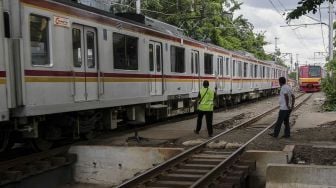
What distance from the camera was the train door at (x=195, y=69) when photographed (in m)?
21.2

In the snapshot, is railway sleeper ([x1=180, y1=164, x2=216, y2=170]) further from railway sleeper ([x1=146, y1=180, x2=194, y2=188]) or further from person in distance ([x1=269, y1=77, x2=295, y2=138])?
person in distance ([x1=269, y1=77, x2=295, y2=138])

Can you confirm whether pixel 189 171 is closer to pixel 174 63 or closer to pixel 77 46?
pixel 77 46

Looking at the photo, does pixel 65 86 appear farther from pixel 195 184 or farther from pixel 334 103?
pixel 334 103

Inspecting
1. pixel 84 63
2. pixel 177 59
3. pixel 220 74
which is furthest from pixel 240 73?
pixel 84 63

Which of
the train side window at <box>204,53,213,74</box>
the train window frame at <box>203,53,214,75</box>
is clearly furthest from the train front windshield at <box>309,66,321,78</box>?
the train side window at <box>204,53,213,74</box>

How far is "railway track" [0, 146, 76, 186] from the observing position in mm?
9016

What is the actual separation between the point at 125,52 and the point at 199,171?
17.2 feet

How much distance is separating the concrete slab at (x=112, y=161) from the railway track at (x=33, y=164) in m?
0.29

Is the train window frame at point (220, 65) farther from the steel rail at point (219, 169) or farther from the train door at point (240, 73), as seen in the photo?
the steel rail at point (219, 169)

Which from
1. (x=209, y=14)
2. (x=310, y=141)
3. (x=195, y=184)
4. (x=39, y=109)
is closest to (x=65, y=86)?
(x=39, y=109)

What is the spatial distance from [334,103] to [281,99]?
12.4 m

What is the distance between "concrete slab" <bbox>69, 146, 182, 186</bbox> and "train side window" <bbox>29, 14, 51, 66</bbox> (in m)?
2.27

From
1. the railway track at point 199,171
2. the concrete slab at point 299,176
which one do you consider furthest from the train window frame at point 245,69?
the concrete slab at point 299,176

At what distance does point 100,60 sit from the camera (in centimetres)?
1242
